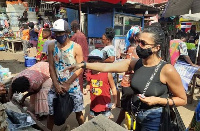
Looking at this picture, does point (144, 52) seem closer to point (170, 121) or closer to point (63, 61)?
point (170, 121)

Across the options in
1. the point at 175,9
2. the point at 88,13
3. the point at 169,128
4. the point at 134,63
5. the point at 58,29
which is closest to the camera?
the point at 169,128

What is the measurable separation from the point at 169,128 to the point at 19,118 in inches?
55.2

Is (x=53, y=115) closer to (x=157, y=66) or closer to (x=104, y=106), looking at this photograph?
(x=104, y=106)

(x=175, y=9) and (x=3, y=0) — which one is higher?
(x=3, y=0)

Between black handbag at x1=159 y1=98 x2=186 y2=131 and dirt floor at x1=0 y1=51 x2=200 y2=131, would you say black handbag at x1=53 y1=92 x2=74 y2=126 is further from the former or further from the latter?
black handbag at x1=159 y1=98 x2=186 y2=131

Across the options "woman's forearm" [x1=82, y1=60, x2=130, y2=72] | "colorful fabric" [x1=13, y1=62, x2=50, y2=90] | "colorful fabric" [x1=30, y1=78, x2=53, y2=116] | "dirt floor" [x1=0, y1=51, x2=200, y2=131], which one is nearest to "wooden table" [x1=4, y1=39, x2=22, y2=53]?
"dirt floor" [x1=0, y1=51, x2=200, y2=131]

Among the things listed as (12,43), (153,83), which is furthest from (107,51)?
(12,43)

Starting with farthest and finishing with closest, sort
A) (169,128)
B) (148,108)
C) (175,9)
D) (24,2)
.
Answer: (24,2), (175,9), (148,108), (169,128)

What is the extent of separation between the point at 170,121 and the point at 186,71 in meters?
2.83

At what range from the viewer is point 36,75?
2977 millimetres

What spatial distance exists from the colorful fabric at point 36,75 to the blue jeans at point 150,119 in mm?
1786

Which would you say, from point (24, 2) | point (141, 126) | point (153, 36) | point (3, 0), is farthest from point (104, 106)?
point (3, 0)

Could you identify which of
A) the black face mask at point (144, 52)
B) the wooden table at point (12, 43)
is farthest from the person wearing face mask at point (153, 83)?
the wooden table at point (12, 43)

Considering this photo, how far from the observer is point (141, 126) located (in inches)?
71.2
